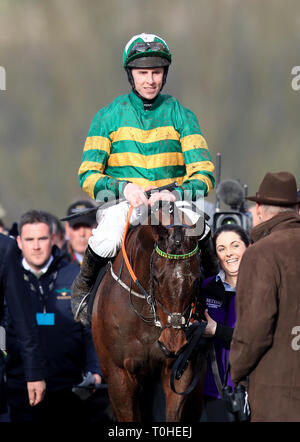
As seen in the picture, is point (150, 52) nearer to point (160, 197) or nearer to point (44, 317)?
point (160, 197)

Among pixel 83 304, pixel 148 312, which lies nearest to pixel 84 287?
pixel 83 304

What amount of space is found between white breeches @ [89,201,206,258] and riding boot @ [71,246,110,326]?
0.25 m

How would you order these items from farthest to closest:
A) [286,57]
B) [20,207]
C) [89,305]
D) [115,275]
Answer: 1. [20,207]
2. [286,57]
3. [89,305]
4. [115,275]

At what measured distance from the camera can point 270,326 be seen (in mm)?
3549

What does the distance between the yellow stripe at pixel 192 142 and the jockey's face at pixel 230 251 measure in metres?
0.69

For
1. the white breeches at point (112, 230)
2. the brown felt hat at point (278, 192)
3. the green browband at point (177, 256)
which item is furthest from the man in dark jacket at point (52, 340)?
the brown felt hat at point (278, 192)

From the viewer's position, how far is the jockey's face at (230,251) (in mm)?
5195

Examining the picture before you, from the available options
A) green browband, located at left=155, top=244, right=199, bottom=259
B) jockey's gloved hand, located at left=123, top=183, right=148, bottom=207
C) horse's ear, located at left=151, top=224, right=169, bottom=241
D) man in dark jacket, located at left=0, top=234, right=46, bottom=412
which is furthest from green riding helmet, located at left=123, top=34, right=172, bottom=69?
man in dark jacket, located at left=0, top=234, right=46, bottom=412

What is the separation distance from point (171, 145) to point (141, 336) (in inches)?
56.3

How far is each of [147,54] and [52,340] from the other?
262cm
